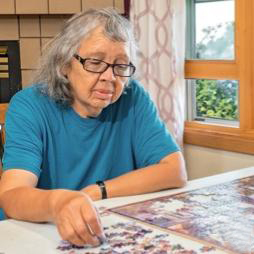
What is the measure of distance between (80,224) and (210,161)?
5.27 ft

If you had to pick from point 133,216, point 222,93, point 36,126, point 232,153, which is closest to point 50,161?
point 36,126

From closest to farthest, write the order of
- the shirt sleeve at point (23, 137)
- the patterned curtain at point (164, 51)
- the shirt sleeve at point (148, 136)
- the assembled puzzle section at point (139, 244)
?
the assembled puzzle section at point (139, 244), the shirt sleeve at point (23, 137), the shirt sleeve at point (148, 136), the patterned curtain at point (164, 51)

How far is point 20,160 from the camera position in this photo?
1.35 meters

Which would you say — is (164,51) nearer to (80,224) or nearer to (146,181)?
(146,181)

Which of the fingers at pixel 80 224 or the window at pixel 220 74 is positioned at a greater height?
the window at pixel 220 74

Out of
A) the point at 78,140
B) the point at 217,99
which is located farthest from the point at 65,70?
the point at 217,99

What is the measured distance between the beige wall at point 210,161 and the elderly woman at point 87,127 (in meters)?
0.86

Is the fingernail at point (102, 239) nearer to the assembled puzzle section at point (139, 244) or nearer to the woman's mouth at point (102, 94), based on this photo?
the assembled puzzle section at point (139, 244)

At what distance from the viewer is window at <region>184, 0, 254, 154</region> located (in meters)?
2.33

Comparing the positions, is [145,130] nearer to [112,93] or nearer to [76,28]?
[112,93]

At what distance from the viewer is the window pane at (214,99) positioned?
254 centimetres

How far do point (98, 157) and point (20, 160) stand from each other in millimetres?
298

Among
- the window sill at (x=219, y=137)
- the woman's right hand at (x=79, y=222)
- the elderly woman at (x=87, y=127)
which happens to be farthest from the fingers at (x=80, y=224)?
the window sill at (x=219, y=137)

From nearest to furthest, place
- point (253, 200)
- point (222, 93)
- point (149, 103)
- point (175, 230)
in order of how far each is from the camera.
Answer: point (175, 230) → point (253, 200) → point (149, 103) → point (222, 93)
